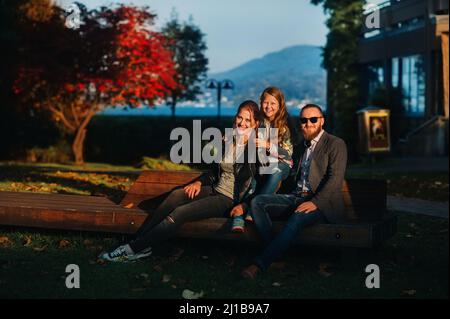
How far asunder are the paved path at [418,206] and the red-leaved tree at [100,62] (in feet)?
37.4

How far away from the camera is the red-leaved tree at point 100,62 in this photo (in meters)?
22.4

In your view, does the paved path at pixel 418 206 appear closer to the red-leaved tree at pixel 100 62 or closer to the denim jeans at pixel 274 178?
the denim jeans at pixel 274 178

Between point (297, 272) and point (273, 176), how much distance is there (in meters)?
0.98

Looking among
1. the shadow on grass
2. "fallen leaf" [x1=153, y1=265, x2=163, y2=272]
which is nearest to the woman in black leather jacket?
"fallen leaf" [x1=153, y1=265, x2=163, y2=272]

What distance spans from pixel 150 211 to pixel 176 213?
638 millimetres

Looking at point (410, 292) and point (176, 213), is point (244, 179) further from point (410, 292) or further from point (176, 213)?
point (410, 292)

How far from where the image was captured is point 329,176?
7645 mm

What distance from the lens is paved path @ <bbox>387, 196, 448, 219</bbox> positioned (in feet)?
38.3

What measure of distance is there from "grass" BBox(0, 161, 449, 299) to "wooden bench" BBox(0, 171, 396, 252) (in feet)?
0.90

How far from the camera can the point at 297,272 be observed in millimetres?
7621

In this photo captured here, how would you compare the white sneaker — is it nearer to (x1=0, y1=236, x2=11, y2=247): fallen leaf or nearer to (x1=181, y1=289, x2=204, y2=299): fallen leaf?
(x1=181, y1=289, x2=204, y2=299): fallen leaf
